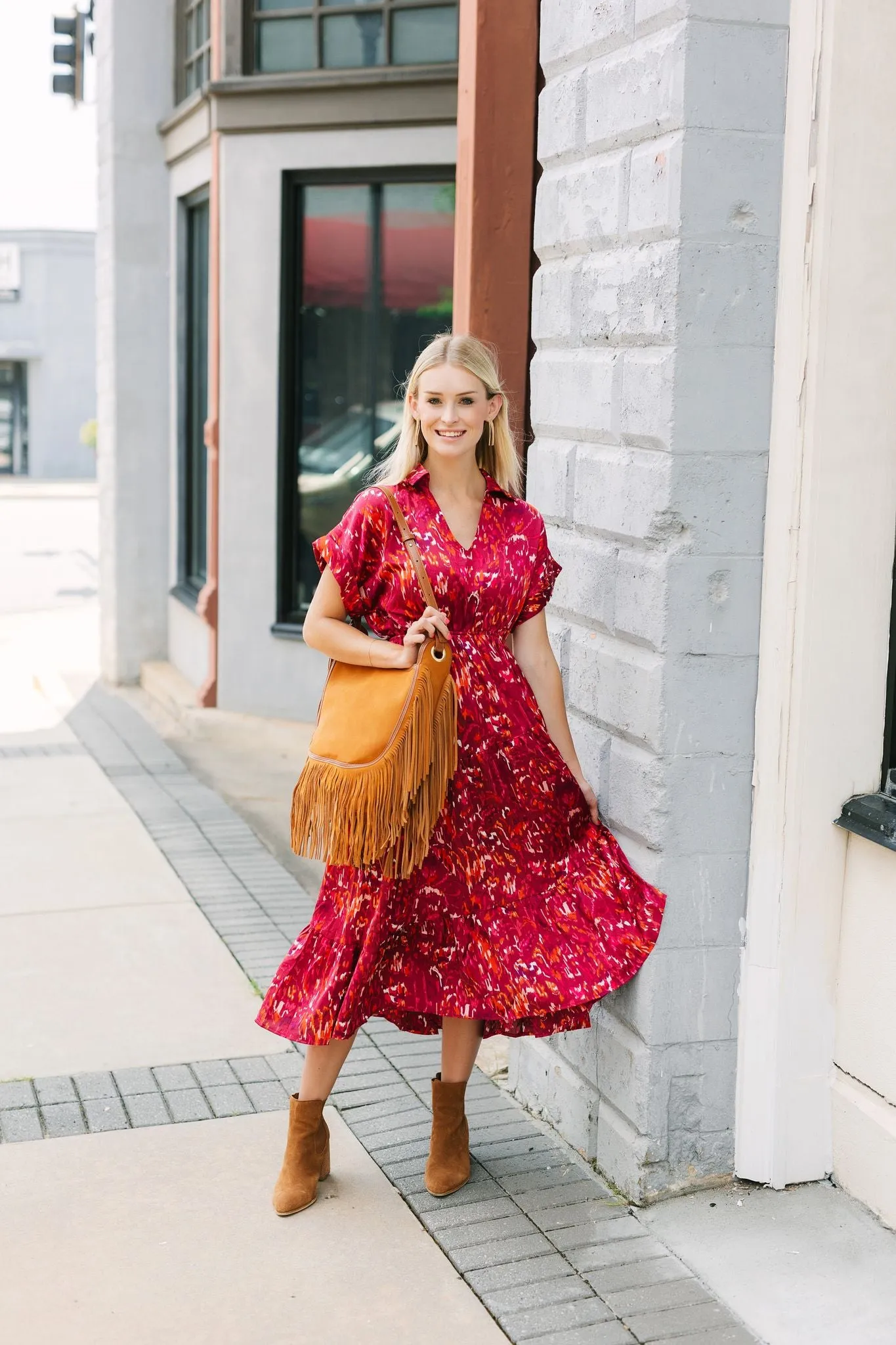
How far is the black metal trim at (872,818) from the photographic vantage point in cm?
Answer: 306

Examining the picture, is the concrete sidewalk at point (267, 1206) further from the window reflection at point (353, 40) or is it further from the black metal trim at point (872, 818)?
the window reflection at point (353, 40)

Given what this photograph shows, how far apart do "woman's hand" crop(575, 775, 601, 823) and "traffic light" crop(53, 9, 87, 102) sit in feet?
35.4

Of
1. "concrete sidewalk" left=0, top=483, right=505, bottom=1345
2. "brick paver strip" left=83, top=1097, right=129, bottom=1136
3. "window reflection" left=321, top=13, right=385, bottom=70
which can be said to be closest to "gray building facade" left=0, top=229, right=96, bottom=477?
"window reflection" left=321, top=13, right=385, bottom=70

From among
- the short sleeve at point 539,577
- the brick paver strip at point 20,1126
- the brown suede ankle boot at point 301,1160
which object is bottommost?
the brick paver strip at point 20,1126

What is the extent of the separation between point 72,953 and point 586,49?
3092 mm

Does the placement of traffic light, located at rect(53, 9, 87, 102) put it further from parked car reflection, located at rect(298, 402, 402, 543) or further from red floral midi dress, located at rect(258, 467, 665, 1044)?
red floral midi dress, located at rect(258, 467, 665, 1044)

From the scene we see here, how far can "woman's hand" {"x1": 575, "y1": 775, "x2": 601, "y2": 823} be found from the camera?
3363 mm

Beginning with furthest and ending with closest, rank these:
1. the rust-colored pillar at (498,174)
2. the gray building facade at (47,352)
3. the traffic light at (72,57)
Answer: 1. the gray building facade at (47,352)
2. the traffic light at (72,57)
3. the rust-colored pillar at (498,174)

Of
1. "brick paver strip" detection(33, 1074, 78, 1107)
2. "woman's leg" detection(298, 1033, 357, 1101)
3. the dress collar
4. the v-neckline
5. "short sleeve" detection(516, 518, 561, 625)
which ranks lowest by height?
"brick paver strip" detection(33, 1074, 78, 1107)

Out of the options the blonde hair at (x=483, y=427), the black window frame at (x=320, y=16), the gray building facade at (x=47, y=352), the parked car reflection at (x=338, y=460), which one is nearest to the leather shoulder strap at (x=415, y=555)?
the blonde hair at (x=483, y=427)

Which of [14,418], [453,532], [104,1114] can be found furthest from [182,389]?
[14,418]

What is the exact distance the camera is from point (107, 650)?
10.3 meters

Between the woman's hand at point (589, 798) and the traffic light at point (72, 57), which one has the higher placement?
the traffic light at point (72, 57)

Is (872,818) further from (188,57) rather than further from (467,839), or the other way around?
(188,57)
